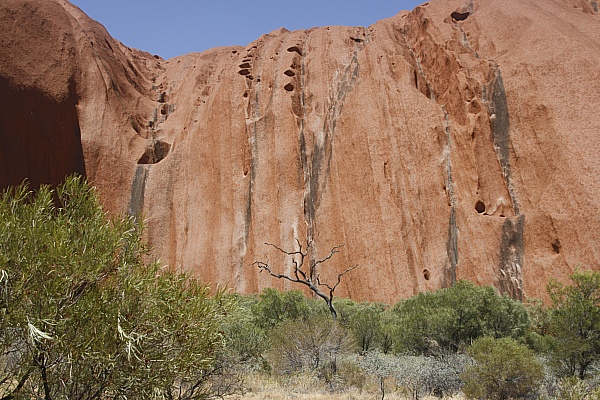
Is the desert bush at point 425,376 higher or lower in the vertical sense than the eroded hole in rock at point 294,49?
lower

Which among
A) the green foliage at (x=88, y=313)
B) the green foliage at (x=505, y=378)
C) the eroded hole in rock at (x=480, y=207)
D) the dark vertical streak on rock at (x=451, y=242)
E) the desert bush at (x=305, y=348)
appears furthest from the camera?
the eroded hole in rock at (x=480, y=207)

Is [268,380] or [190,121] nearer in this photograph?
[268,380]

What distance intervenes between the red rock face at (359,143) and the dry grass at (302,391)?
51.6 feet

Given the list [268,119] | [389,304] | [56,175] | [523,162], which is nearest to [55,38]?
[56,175]

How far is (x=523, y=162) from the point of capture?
26.7 meters

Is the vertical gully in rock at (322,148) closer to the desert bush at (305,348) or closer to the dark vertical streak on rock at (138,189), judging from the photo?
the dark vertical streak on rock at (138,189)

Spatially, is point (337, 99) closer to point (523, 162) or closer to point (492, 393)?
point (523, 162)

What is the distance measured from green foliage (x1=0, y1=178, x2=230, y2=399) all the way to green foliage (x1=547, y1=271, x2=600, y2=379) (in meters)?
8.36

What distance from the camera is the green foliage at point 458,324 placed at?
13.2 metres

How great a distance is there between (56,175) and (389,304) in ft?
78.4

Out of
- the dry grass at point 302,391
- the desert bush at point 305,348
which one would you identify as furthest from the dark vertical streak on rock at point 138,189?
the dry grass at point 302,391

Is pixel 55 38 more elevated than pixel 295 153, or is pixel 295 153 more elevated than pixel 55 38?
pixel 55 38

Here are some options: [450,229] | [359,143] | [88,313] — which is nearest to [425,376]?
[88,313]

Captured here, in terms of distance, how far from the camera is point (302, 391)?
9.89 m
